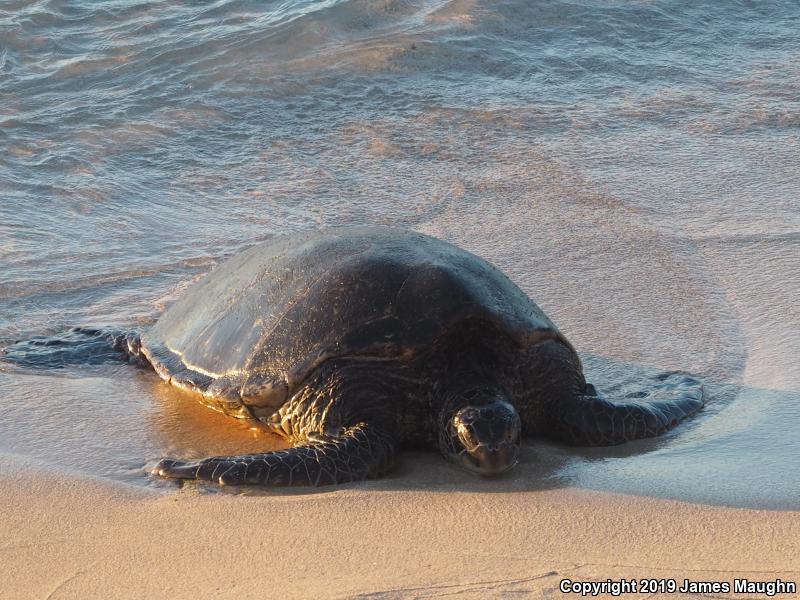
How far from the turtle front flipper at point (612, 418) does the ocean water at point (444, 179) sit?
0.07 m

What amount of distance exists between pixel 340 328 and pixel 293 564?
1.17 meters

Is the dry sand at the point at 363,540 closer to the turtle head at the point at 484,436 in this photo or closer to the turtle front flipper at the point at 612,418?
the turtle head at the point at 484,436

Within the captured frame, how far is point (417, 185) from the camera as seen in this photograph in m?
7.71

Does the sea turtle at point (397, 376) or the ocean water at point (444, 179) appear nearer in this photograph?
the sea turtle at point (397, 376)

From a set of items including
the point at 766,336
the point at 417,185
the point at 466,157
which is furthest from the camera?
the point at 466,157

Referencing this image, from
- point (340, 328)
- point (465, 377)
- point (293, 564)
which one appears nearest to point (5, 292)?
point (340, 328)

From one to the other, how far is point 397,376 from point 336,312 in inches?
12.8

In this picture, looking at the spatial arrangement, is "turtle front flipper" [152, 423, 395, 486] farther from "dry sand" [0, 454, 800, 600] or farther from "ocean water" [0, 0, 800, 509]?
"ocean water" [0, 0, 800, 509]

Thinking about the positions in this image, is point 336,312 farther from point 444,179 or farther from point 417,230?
point 444,179

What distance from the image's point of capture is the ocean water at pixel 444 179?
433cm

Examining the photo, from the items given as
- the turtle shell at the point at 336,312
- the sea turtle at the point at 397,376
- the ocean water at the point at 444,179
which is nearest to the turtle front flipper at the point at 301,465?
the sea turtle at the point at 397,376

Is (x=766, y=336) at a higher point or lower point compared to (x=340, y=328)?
lower

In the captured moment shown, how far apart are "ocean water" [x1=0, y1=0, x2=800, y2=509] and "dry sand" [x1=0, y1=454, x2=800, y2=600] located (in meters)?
0.19

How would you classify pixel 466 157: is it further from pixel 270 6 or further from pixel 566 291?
pixel 270 6
